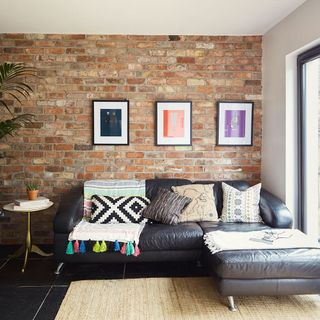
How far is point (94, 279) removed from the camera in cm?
318

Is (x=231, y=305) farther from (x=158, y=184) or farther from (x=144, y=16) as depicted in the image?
(x=144, y=16)

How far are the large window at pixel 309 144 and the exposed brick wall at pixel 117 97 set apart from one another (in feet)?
2.52

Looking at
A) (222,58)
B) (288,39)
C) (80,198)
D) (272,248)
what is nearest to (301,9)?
(288,39)

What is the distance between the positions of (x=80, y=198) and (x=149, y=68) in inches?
68.2

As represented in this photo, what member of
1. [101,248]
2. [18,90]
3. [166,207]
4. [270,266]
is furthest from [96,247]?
[18,90]

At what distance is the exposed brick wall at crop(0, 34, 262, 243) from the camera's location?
4.09 meters

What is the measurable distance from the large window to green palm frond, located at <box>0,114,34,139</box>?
2970mm

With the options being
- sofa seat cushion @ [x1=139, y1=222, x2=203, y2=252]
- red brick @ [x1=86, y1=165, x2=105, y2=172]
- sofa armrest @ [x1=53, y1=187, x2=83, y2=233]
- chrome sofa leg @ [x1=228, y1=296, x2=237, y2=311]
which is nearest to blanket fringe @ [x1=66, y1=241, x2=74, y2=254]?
sofa armrest @ [x1=53, y1=187, x2=83, y2=233]

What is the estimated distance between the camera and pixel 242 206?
3625 mm

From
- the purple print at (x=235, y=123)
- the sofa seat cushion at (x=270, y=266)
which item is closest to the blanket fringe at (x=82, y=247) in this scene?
the sofa seat cushion at (x=270, y=266)

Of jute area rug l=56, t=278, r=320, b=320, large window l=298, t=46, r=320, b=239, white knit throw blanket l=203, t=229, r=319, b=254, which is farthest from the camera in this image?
large window l=298, t=46, r=320, b=239

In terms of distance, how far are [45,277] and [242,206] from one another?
206 centimetres

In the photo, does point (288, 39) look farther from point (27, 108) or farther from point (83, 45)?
point (27, 108)

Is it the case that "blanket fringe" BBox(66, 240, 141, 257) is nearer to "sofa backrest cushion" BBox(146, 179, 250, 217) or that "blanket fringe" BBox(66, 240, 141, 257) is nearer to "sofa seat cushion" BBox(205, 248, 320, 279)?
"sofa backrest cushion" BBox(146, 179, 250, 217)
